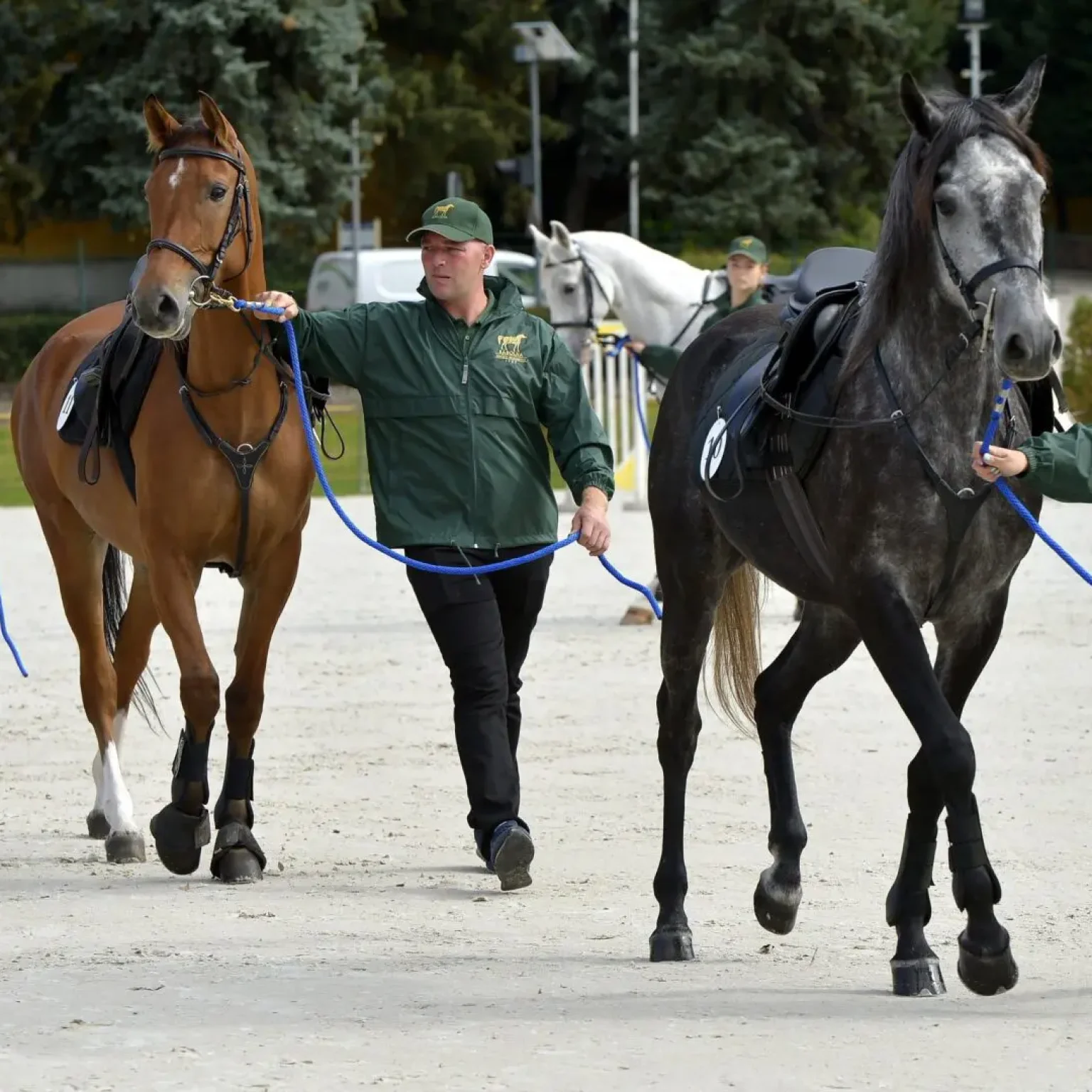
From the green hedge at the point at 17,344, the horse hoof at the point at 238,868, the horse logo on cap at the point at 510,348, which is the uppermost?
the horse logo on cap at the point at 510,348

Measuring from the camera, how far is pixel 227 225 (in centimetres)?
689

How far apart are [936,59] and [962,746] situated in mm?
45400

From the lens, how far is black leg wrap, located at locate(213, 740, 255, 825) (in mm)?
7281

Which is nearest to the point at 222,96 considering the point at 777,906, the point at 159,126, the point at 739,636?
the point at 159,126

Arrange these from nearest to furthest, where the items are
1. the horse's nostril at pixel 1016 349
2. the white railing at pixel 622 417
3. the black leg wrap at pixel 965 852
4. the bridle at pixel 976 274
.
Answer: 1. the horse's nostril at pixel 1016 349
2. the bridle at pixel 976 274
3. the black leg wrap at pixel 965 852
4. the white railing at pixel 622 417

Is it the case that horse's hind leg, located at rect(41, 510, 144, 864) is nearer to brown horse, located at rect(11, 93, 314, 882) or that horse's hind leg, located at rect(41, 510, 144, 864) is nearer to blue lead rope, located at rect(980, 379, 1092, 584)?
brown horse, located at rect(11, 93, 314, 882)

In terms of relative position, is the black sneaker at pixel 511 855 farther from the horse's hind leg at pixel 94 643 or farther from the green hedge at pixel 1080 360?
the green hedge at pixel 1080 360

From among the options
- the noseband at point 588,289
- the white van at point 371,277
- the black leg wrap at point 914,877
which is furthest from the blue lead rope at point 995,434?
the white van at point 371,277

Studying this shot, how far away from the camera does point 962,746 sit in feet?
17.3

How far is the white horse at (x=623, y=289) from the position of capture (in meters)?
13.8

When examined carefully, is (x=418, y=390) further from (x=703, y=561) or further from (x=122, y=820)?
(x=122, y=820)

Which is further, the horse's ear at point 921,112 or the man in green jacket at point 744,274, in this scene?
the man in green jacket at point 744,274

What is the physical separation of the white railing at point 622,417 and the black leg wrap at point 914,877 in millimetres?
12618

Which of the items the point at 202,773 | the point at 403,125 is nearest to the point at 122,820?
the point at 202,773
